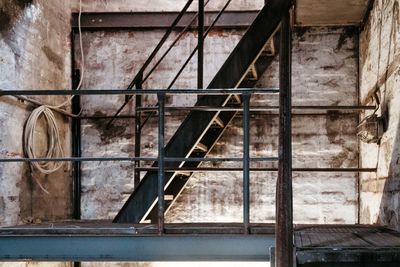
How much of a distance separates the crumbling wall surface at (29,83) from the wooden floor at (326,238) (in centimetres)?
131

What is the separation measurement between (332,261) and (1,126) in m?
3.50

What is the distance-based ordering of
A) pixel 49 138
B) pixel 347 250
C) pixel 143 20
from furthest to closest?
1. pixel 143 20
2. pixel 49 138
3. pixel 347 250

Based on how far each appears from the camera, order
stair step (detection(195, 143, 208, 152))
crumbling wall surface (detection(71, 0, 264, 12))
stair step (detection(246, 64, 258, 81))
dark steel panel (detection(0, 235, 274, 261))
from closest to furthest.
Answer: dark steel panel (detection(0, 235, 274, 261)), stair step (detection(195, 143, 208, 152)), stair step (detection(246, 64, 258, 81)), crumbling wall surface (detection(71, 0, 264, 12))

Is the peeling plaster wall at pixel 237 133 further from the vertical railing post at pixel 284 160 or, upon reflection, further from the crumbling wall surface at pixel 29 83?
the vertical railing post at pixel 284 160

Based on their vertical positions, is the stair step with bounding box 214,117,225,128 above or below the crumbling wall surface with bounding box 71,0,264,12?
below

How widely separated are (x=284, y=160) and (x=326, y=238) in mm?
1496

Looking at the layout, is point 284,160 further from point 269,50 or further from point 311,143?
point 311,143

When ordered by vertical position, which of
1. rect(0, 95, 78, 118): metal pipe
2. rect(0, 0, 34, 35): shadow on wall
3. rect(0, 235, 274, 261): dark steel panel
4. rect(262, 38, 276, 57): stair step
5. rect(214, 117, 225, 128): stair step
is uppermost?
rect(0, 0, 34, 35): shadow on wall

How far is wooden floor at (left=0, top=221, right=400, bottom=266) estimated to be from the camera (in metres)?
2.92

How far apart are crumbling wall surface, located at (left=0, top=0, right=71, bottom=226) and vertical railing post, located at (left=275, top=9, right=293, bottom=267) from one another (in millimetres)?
3442

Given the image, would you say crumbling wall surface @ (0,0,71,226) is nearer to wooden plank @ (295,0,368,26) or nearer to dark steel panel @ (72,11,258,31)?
dark steel panel @ (72,11,258,31)

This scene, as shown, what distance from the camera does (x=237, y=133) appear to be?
6227 millimetres

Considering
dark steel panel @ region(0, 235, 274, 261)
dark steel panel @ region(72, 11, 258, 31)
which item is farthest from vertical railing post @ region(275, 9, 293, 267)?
dark steel panel @ region(72, 11, 258, 31)

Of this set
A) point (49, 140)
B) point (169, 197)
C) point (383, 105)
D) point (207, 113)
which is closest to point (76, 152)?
point (49, 140)
